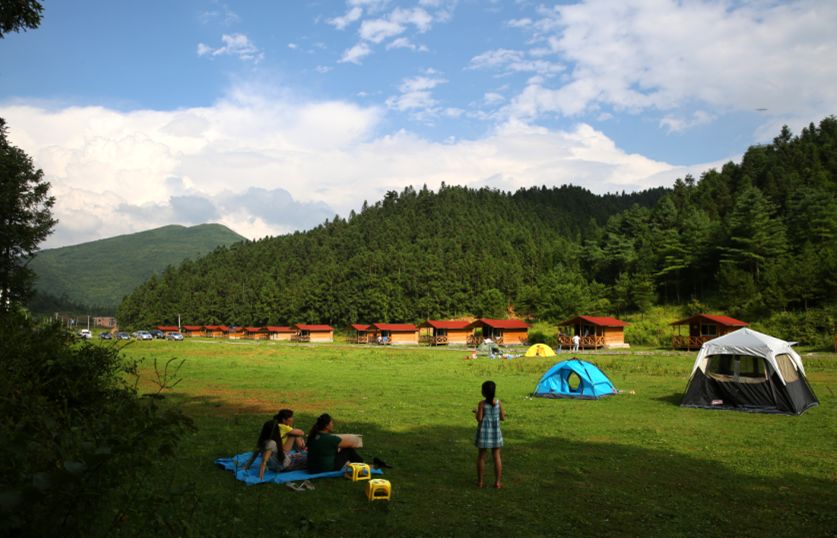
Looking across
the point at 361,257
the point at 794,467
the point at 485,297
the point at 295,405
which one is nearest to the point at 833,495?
the point at 794,467

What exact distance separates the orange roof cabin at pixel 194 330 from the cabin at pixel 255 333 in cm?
1805

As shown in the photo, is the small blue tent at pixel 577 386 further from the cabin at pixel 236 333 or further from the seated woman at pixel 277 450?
the cabin at pixel 236 333

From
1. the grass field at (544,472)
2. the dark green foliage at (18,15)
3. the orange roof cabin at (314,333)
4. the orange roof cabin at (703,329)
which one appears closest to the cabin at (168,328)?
the orange roof cabin at (314,333)

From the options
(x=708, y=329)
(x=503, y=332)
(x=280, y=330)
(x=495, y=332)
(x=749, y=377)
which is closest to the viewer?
(x=749, y=377)

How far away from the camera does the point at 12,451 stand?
2779mm

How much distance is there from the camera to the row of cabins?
5000 centimetres

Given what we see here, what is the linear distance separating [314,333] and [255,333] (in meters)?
24.2

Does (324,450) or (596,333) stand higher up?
(596,333)

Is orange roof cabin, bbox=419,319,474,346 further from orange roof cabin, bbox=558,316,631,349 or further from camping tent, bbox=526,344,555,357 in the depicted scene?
camping tent, bbox=526,344,555,357

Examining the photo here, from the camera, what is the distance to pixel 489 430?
8.51m

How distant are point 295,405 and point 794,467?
13077mm

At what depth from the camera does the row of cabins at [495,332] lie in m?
50.0

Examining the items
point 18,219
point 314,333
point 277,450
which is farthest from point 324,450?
point 314,333

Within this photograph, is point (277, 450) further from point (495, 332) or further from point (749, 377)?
point (495, 332)
